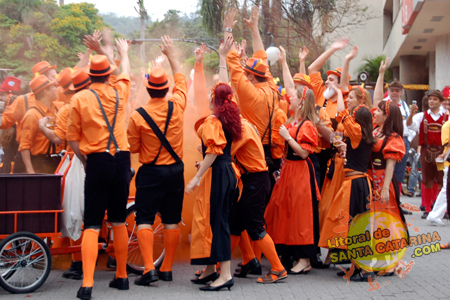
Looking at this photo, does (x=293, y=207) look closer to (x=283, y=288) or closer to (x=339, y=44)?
(x=283, y=288)

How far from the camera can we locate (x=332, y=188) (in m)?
6.31

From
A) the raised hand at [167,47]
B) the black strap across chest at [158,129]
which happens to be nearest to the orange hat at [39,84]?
the raised hand at [167,47]

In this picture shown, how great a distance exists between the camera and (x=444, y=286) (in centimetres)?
538

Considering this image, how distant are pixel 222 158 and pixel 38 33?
3127cm

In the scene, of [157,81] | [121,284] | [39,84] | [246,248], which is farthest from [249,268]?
[39,84]

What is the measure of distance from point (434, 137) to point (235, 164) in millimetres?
5886

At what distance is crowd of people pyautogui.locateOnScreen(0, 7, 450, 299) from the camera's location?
5125 millimetres

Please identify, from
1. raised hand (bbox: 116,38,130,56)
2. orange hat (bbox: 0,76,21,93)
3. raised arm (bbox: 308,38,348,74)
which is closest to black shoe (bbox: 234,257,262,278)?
raised hand (bbox: 116,38,130,56)

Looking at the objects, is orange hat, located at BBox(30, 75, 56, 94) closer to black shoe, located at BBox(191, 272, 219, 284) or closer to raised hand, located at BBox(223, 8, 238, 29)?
raised hand, located at BBox(223, 8, 238, 29)

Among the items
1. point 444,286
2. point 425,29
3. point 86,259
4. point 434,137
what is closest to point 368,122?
point 444,286

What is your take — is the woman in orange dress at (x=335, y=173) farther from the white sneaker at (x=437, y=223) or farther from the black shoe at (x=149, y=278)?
the white sneaker at (x=437, y=223)

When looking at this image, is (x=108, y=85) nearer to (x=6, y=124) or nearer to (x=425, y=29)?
(x=6, y=124)

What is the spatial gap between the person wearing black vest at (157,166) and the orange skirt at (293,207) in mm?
1184

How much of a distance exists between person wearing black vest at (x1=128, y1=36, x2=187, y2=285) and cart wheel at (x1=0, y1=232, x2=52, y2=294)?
3.08 feet
